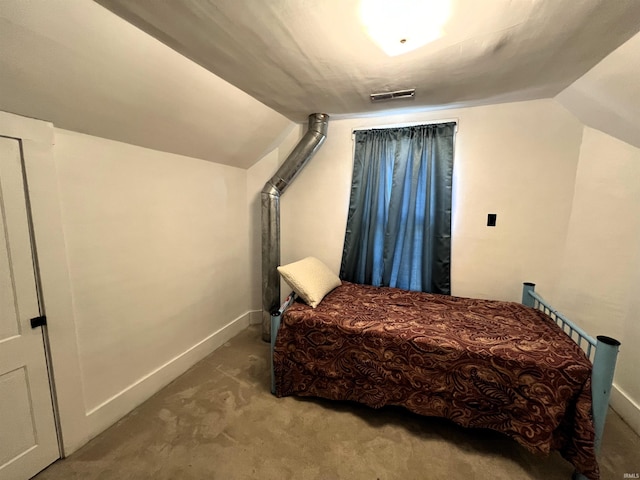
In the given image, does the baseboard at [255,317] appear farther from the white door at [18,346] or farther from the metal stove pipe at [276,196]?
the white door at [18,346]

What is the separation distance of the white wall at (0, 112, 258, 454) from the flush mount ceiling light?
1.68 meters

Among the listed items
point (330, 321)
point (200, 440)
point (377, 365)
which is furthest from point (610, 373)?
point (200, 440)

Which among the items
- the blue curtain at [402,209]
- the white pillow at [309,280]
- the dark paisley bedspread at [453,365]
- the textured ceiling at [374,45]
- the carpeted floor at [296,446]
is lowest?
the carpeted floor at [296,446]

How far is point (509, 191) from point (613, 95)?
2.82 ft

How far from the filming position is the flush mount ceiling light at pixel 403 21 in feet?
3.75

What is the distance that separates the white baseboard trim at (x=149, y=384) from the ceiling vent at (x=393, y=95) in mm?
2653

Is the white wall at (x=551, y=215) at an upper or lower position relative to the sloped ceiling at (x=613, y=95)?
lower

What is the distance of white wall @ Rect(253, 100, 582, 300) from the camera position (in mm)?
2203

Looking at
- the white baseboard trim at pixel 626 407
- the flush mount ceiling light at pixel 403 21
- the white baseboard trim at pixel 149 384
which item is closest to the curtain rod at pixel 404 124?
the flush mount ceiling light at pixel 403 21

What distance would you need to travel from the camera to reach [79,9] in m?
1.05

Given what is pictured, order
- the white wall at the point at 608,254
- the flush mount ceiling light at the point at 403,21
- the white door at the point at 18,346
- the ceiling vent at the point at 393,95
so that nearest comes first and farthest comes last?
1. the flush mount ceiling light at the point at 403,21
2. the white door at the point at 18,346
3. the white wall at the point at 608,254
4. the ceiling vent at the point at 393,95

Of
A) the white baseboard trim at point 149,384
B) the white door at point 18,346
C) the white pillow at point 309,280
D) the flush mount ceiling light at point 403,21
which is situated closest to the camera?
the flush mount ceiling light at point 403,21

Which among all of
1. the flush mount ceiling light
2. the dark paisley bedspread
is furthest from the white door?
the flush mount ceiling light

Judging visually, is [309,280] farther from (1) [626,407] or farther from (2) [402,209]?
(1) [626,407]
